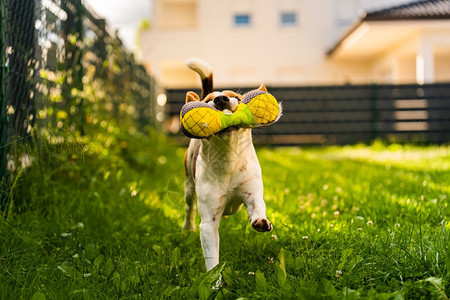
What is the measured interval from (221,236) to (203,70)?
108cm

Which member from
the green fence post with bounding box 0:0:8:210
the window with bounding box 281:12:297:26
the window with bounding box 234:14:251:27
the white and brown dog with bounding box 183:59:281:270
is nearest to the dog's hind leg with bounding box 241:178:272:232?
the white and brown dog with bounding box 183:59:281:270

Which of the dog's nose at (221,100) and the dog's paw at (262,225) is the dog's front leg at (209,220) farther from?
the dog's nose at (221,100)

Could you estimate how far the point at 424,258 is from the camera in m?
2.19

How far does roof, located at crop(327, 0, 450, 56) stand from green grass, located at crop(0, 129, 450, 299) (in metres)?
8.84

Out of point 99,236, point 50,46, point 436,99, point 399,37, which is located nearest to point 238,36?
point 399,37

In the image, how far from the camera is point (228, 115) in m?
2.28

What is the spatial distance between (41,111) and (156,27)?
1646 cm

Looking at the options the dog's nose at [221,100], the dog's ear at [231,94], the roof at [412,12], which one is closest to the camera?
the dog's nose at [221,100]

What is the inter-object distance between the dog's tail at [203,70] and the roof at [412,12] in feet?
35.9

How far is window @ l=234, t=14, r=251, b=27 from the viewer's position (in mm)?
20031

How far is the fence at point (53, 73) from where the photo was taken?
11.4 feet

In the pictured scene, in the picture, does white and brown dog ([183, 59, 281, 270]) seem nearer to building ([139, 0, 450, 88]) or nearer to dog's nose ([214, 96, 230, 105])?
dog's nose ([214, 96, 230, 105])

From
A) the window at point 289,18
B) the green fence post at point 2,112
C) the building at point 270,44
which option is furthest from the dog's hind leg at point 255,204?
the window at point 289,18

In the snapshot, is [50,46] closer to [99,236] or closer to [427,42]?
[99,236]
